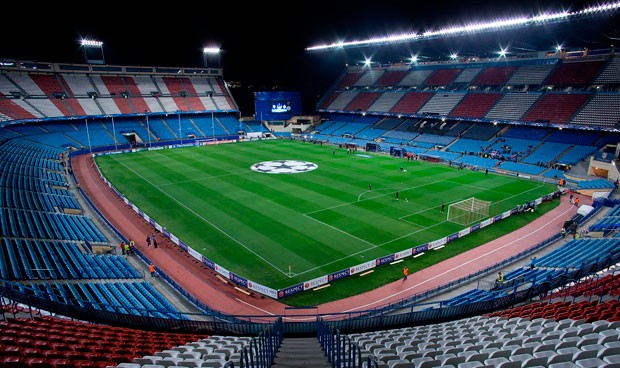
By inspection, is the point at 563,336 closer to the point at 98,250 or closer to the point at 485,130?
the point at 98,250

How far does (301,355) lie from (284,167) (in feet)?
143

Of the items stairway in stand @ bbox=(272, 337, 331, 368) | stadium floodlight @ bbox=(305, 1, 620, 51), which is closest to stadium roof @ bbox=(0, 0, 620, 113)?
stadium floodlight @ bbox=(305, 1, 620, 51)

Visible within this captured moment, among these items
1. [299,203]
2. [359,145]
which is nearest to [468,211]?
[299,203]

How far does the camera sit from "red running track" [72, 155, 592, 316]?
827 inches

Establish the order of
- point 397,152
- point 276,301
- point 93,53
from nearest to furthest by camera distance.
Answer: point 276,301 < point 397,152 < point 93,53

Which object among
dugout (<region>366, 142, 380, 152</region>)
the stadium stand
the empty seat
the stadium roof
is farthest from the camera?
dugout (<region>366, 142, 380, 152</region>)

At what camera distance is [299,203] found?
1457 inches

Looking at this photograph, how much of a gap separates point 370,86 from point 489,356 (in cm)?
8931

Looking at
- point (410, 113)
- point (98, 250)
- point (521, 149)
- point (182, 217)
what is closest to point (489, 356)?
point (98, 250)

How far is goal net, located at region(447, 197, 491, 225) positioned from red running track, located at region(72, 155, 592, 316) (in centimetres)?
328

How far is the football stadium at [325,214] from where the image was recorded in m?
10.6

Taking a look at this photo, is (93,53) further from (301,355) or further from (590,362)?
(590,362)

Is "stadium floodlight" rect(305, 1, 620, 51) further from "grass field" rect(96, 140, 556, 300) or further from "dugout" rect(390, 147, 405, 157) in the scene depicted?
"grass field" rect(96, 140, 556, 300)

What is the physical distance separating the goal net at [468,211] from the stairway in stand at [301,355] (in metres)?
24.5
